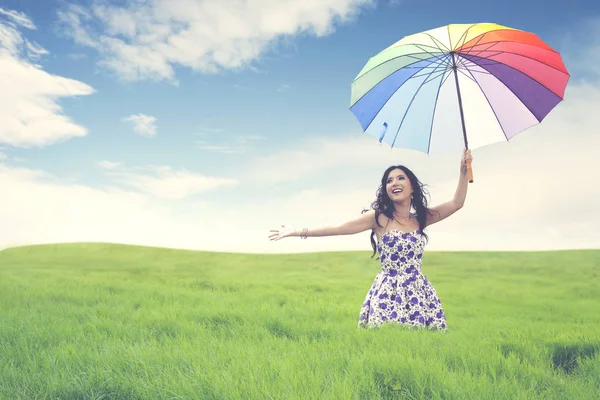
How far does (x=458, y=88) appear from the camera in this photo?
6.13m

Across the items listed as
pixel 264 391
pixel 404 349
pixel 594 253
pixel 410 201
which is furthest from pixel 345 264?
pixel 264 391

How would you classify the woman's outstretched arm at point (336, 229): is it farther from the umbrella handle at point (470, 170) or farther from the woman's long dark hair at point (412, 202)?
the umbrella handle at point (470, 170)

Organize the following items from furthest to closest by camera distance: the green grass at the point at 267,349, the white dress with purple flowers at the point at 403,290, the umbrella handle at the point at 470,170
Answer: the white dress with purple flowers at the point at 403,290 → the umbrella handle at the point at 470,170 → the green grass at the point at 267,349

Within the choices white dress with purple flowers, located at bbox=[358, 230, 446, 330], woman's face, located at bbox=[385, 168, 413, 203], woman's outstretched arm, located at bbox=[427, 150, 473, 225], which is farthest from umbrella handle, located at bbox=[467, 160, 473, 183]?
white dress with purple flowers, located at bbox=[358, 230, 446, 330]

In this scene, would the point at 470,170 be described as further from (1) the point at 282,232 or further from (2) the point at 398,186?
(1) the point at 282,232

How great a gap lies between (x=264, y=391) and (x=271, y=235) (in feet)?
9.24

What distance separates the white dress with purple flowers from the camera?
6191 mm

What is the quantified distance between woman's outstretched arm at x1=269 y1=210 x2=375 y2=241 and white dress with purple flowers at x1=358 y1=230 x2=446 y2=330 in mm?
315

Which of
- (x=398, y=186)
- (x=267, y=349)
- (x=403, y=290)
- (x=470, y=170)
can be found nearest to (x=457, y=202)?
(x=470, y=170)

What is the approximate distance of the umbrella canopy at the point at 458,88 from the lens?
615 cm

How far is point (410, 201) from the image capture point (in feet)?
21.5

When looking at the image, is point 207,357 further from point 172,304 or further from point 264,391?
point 172,304

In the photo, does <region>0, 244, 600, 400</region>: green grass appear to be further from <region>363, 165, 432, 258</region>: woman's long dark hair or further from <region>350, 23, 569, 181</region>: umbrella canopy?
<region>350, 23, 569, 181</region>: umbrella canopy

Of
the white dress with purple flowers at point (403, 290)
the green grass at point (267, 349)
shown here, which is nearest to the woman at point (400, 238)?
the white dress with purple flowers at point (403, 290)
